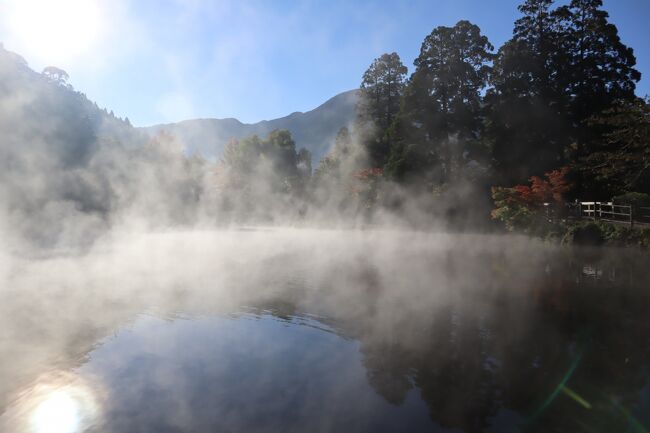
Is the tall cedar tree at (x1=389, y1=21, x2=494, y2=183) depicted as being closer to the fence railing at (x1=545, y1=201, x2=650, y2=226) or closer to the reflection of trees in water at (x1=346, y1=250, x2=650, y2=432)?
the fence railing at (x1=545, y1=201, x2=650, y2=226)

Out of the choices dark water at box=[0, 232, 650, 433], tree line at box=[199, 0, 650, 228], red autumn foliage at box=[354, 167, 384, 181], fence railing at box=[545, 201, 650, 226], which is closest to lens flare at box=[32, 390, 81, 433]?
dark water at box=[0, 232, 650, 433]

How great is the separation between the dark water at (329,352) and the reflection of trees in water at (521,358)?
3 cm

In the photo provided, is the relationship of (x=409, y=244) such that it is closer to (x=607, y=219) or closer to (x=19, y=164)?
(x=607, y=219)

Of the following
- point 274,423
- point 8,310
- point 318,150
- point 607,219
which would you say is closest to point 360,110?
point 607,219

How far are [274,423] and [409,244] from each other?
51.4ft

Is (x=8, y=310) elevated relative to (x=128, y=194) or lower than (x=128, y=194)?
lower

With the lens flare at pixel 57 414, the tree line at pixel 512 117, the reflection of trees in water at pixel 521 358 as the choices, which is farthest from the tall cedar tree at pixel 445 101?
the lens flare at pixel 57 414

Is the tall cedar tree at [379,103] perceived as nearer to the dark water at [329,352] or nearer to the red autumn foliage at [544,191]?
the red autumn foliage at [544,191]

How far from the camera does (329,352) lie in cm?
582

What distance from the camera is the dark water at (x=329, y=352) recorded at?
4.14 metres

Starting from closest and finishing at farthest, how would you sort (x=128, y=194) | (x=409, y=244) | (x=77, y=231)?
(x=409, y=244) → (x=77, y=231) → (x=128, y=194)

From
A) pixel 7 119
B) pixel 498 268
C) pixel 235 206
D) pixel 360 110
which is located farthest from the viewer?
pixel 235 206

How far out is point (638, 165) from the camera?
54.2ft

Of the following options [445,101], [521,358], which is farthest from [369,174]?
[521,358]
